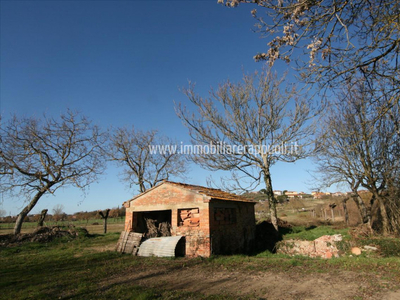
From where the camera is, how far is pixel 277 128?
14.8m

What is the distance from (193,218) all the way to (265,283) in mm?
5521

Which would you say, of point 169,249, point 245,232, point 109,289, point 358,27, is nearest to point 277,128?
point 245,232

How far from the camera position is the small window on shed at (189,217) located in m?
11.8

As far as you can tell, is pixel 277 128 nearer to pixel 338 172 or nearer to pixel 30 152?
pixel 338 172

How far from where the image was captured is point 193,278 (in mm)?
7621

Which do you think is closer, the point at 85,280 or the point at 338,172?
the point at 85,280

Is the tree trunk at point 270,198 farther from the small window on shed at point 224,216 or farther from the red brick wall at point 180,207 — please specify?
the red brick wall at point 180,207

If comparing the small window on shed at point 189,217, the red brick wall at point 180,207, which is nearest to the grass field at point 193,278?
the red brick wall at point 180,207

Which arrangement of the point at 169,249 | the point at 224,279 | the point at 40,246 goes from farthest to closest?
1. the point at 40,246
2. the point at 169,249
3. the point at 224,279

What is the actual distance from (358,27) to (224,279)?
23.8ft

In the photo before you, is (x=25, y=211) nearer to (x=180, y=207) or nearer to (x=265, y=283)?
(x=180, y=207)

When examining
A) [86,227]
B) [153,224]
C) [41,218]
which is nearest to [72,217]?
[86,227]

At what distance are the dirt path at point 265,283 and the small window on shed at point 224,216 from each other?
3.57 metres

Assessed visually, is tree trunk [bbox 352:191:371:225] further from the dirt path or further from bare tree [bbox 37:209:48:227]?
bare tree [bbox 37:209:48:227]
